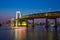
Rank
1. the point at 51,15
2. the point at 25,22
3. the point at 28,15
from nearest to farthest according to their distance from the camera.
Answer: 1. the point at 51,15
2. the point at 28,15
3. the point at 25,22

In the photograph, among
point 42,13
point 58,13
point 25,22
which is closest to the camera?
point 58,13

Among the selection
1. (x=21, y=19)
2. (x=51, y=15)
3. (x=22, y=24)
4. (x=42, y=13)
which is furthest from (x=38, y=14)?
(x=22, y=24)

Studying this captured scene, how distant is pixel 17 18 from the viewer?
86250 millimetres

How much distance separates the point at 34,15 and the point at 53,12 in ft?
46.0

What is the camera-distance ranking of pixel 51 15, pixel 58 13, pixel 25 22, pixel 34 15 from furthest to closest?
pixel 25 22, pixel 34 15, pixel 51 15, pixel 58 13

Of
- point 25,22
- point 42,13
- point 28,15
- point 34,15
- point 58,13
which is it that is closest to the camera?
point 58,13

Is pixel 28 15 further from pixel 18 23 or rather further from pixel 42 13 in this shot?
pixel 42 13

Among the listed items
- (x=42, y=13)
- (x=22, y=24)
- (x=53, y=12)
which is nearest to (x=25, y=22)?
(x=22, y=24)

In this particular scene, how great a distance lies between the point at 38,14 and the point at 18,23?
16645 millimetres

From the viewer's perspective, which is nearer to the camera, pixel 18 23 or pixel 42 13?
pixel 42 13

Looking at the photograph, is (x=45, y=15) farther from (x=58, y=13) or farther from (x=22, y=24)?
(x=22, y=24)

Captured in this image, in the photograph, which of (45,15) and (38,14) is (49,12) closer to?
(45,15)

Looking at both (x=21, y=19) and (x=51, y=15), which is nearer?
(x=51, y=15)

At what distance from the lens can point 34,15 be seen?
74812 millimetres
